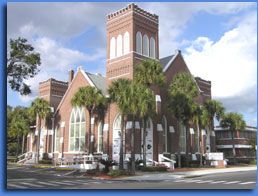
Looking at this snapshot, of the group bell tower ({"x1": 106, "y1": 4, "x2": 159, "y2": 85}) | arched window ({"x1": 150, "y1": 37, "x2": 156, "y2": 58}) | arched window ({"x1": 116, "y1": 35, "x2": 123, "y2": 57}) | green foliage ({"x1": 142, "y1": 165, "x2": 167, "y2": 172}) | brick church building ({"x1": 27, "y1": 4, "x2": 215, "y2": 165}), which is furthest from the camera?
arched window ({"x1": 150, "y1": 37, "x2": 156, "y2": 58})

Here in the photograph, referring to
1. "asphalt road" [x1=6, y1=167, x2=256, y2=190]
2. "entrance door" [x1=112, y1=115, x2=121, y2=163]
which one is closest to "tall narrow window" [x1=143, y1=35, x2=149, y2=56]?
"entrance door" [x1=112, y1=115, x2=121, y2=163]

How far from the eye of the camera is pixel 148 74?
39.9 metres

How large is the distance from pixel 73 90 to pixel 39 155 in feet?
36.3

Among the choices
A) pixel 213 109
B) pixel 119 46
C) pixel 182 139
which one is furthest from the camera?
pixel 213 109

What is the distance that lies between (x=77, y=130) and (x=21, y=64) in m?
35.2

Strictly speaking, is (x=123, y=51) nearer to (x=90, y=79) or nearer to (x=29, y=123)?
(x=90, y=79)

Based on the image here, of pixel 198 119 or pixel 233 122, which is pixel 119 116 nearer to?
pixel 198 119

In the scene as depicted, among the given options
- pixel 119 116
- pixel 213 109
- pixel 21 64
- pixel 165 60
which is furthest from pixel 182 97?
pixel 21 64

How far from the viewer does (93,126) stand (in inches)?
1994

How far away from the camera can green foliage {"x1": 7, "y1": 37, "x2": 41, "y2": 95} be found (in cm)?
1808

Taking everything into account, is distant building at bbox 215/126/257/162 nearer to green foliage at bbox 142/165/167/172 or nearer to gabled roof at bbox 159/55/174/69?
gabled roof at bbox 159/55/174/69

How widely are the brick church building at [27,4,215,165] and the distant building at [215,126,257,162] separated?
24.0ft

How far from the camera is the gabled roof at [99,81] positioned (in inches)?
2045

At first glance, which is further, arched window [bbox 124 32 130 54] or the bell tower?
arched window [bbox 124 32 130 54]
